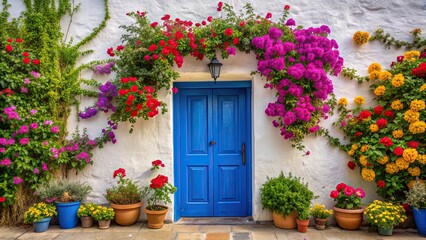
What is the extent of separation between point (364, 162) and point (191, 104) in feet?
9.10

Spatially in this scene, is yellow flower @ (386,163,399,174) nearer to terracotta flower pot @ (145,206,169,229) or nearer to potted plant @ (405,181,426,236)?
potted plant @ (405,181,426,236)

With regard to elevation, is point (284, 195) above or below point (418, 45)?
below

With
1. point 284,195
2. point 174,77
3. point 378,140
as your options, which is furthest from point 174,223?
point 378,140

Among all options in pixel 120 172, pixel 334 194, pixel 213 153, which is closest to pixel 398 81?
pixel 334 194

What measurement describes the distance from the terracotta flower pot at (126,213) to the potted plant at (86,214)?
13.1 inches

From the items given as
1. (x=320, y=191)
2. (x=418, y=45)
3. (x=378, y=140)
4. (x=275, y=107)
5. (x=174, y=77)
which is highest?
(x=418, y=45)

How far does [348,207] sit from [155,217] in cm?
276

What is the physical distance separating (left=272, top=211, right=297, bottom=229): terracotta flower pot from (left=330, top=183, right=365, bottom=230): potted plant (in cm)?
63

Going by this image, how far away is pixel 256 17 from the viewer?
5.41 m

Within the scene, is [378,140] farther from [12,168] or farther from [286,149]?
[12,168]

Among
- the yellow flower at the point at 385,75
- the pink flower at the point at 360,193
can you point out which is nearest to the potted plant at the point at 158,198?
the pink flower at the point at 360,193

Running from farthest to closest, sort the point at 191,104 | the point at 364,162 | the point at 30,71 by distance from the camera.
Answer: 1. the point at 191,104
2. the point at 30,71
3. the point at 364,162

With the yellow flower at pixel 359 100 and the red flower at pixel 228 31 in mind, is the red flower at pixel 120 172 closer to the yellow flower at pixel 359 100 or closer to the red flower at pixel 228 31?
the red flower at pixel 228 31

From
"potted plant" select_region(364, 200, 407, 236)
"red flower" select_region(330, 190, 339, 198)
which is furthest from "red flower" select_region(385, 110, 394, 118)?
"red flower" select_region(330, 190, 339, 198)
